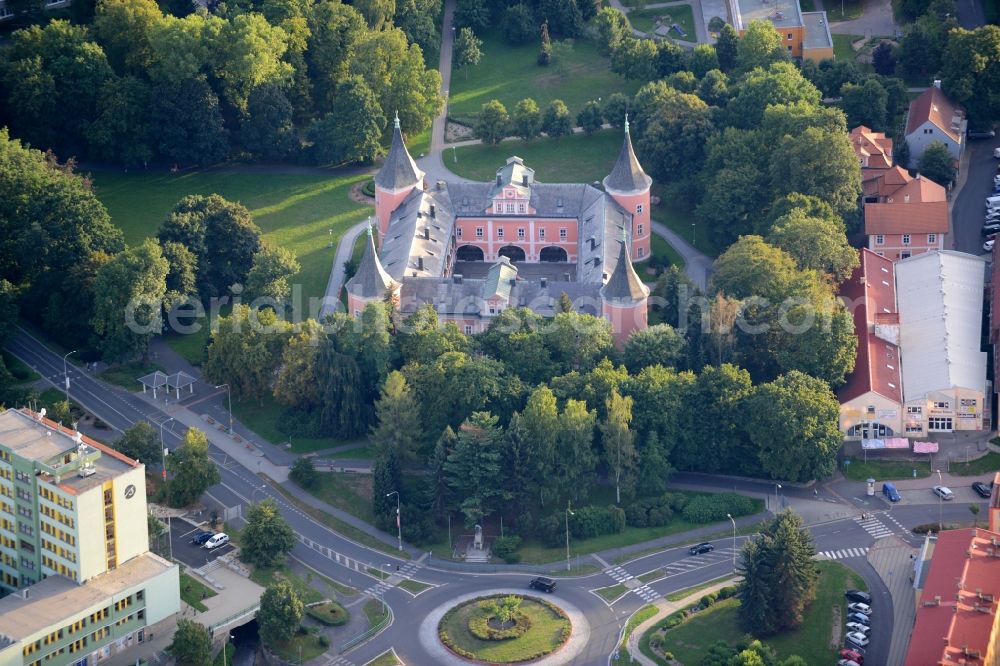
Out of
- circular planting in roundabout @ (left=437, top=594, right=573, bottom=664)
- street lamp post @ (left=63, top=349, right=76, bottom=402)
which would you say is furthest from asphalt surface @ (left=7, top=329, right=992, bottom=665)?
street lamp post @ (left=63, top=349, right=76, bottom=402)

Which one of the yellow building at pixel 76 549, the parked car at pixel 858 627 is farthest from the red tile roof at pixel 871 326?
the yellow building at pixel 76 549

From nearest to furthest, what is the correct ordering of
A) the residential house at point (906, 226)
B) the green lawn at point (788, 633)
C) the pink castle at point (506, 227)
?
the green lawn at point (788, 633)
the pink castle at point (506, 227)
the residential house at point (906, 226)

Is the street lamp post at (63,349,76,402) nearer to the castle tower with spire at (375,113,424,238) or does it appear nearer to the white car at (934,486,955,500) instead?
the castle tower with spire at (375,113,424,238)

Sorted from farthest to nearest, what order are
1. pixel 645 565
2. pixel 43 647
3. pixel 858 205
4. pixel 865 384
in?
pixel 858 205
pixel 865 384
pixel 645 565
pixel 43 647

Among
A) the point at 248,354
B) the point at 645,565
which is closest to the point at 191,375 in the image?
the point at 248,354

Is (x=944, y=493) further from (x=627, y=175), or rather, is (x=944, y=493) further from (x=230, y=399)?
(x=230, y=399)

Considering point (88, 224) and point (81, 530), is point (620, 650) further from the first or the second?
point (88, 224)

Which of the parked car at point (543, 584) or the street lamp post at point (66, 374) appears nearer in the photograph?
the parked car at point (543, 584)

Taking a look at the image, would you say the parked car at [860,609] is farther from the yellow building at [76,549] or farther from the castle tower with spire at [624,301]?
the yellow building at [76,549]
